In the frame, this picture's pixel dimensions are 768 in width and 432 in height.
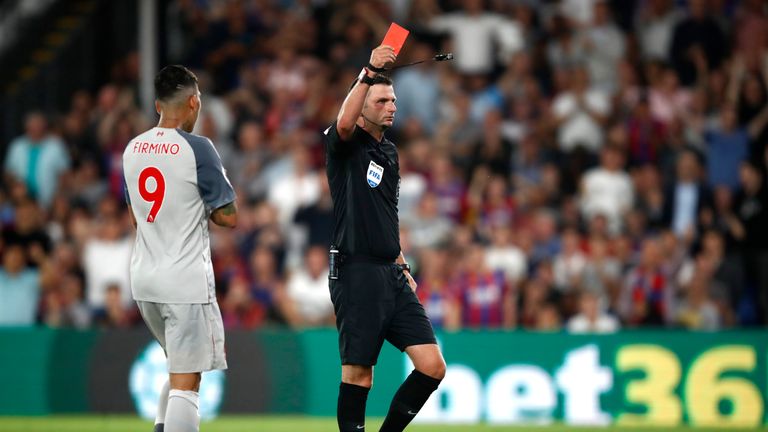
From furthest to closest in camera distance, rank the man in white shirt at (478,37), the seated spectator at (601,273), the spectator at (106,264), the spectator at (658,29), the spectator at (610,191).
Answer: the spectator at (658,29), the man in white shirt at (478,37), the spectator at (610,191), the spectator at (106,264), the seated spectator at (601,273)

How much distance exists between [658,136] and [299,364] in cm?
599

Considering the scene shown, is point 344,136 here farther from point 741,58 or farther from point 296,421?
point 741,58

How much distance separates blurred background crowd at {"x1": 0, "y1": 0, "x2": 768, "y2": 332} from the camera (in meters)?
15.9

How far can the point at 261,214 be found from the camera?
1689cm

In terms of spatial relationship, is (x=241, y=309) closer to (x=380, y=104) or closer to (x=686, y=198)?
(x=686, y=198)

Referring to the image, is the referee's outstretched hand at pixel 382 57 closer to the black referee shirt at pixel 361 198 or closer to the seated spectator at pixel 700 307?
the black referee shirt at pixel 361 198

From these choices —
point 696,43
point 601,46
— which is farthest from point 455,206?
point 696,43

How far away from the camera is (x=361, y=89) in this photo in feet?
25.5

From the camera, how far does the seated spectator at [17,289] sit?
639 inches

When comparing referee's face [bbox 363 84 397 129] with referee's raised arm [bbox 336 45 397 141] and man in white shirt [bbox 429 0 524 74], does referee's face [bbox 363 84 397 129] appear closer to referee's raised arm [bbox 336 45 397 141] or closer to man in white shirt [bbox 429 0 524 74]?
referee's raised arm [bbox 336 45 397 141]

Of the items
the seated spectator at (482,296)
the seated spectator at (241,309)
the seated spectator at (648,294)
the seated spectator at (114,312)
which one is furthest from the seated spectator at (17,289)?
the seated spectator at (648,294)

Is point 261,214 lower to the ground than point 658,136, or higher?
lower

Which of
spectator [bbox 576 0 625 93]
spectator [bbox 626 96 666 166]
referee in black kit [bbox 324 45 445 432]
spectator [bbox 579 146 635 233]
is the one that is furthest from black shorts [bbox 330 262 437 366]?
spectator [bbox 576 0 625 93]

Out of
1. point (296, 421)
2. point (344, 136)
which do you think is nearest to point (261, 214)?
point (296, 421)
